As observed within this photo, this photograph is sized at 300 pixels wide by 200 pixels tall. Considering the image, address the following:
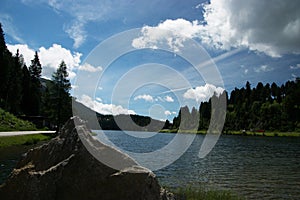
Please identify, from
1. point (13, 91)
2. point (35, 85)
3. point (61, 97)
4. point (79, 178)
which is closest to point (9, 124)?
point (61, 97)

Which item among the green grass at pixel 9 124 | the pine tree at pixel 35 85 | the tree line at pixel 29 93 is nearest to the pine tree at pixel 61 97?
the tree line at pixel 29 93

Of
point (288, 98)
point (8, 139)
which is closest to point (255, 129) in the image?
point (288, 98)

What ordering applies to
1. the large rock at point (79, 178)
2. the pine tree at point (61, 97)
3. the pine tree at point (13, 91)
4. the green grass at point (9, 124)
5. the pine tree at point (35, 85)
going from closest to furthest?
the large rock at point (79, 178) → the green grass at point (9, 124) → the pine tree at point (61, 97) → the pine tree at point (13, 91) → the pine tree at point (35, 85)

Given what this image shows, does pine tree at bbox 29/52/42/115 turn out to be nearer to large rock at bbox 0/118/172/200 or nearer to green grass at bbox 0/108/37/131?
green grass at bbox 0/108/37/131

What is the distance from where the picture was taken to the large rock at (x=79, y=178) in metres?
8.00

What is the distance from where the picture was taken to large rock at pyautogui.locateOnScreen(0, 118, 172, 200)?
26.2 ft

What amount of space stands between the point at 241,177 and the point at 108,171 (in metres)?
21.7

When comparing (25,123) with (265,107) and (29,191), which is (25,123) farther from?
(265,107)

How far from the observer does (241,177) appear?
26.9m

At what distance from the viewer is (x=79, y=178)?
815cm

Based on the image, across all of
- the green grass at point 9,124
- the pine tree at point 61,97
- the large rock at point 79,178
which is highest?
the pine tree at point 61,97

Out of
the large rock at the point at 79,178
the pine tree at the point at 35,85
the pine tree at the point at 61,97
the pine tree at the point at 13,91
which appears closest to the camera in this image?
the large rock at the point at 79,178

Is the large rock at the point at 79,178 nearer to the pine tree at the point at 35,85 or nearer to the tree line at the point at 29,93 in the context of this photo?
the tree line at the point at 29,93

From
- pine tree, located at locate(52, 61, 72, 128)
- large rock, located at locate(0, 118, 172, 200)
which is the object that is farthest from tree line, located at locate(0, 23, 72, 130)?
large rock, located at locate(0, 118, 172, 200)
